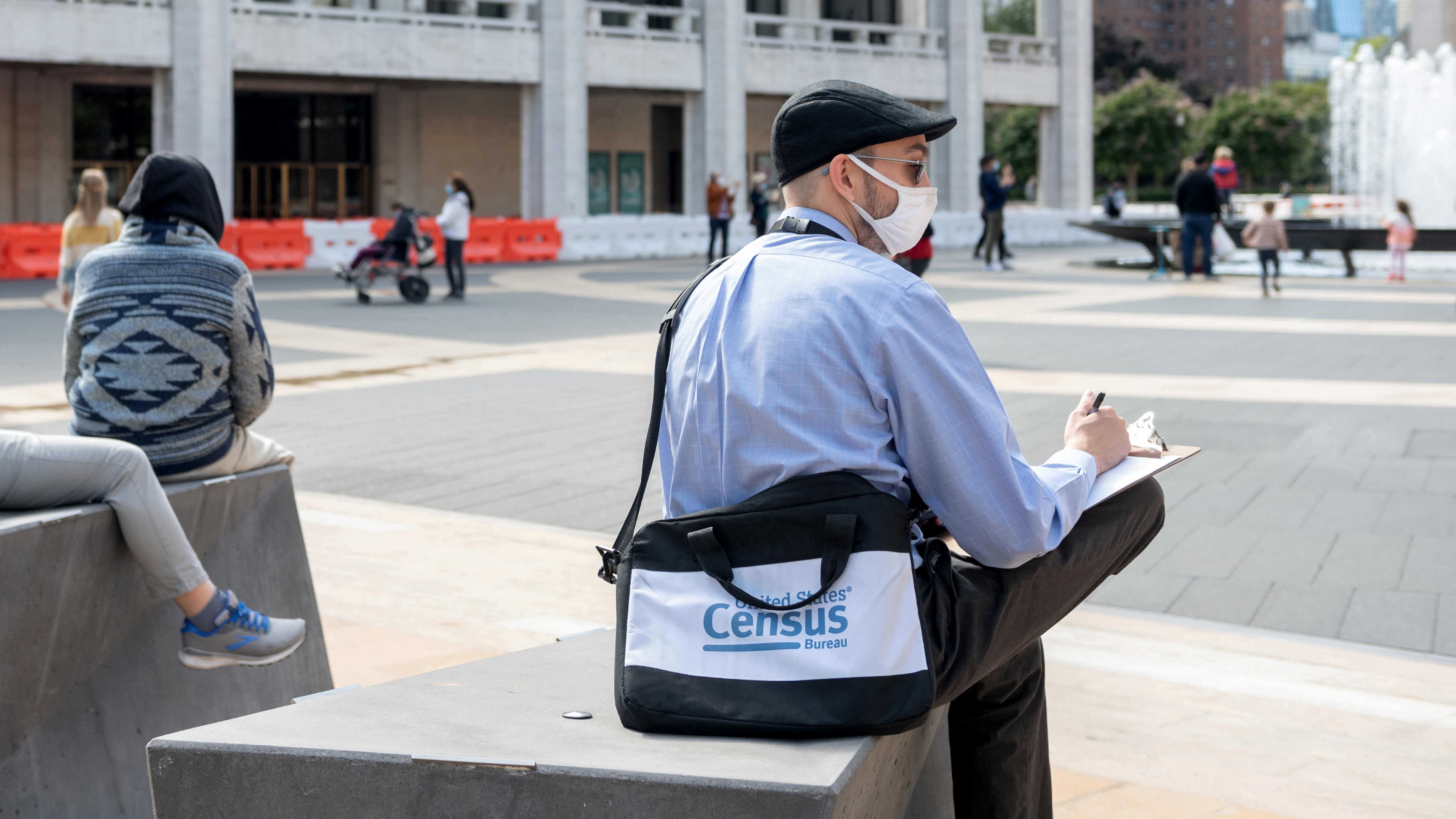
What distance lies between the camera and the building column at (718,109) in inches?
1497

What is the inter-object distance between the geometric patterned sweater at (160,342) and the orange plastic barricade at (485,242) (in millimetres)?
25772

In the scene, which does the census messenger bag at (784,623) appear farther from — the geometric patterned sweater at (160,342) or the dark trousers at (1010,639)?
the geometric patterned sweater at (160,342)

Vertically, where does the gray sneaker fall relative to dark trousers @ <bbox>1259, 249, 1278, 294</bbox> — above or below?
below

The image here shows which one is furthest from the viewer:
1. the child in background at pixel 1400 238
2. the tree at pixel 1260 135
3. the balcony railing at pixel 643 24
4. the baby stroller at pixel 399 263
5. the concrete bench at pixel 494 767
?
the tree at pixel 1260 135

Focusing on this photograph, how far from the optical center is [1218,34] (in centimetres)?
18038

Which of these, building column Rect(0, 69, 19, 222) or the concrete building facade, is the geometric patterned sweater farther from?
building column Rect(0, 69, 19, 222)

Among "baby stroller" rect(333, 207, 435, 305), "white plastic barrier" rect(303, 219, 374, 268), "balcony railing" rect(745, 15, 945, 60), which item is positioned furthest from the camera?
"balcony railing" rect(745, 15, 945, 60)

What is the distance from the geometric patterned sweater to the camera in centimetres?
388

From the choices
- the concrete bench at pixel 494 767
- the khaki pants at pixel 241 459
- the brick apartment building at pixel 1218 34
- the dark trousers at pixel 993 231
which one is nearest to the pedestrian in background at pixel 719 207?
the dark trousers at pixel 993 231

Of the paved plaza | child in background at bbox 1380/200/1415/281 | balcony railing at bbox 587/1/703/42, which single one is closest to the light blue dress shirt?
the paved plaza

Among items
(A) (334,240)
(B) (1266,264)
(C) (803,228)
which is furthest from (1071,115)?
(C) (803,228)

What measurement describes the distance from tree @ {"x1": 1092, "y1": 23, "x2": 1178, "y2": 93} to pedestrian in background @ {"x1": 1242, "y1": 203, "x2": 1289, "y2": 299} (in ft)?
261

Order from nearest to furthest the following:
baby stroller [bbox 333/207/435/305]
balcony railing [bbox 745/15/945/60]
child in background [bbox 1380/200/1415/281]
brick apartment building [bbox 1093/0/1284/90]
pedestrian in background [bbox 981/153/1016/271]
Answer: baby stroller [bbox 333/207/435/305] < child in background [bbox 1380/200/1415/281] < pedestrian in background [bbox 981/153/1016/271] < balcony railing [bbox 745/15/945/60] < brick apartment building [bbox 1093/0/1284/90]

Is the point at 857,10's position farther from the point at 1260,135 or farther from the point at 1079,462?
the point at 1079,462
